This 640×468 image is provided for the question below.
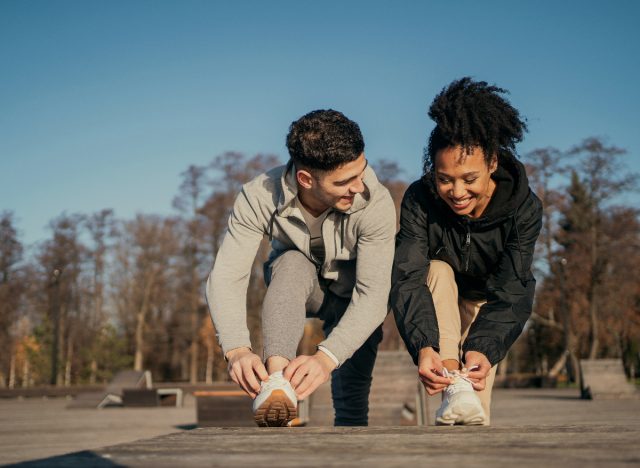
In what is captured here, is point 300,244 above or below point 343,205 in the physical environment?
below

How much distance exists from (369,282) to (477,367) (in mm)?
661

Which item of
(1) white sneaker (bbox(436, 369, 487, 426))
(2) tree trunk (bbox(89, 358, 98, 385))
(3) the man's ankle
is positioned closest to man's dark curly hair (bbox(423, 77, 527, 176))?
(3) the man's ankle

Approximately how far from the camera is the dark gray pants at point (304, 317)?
10.1 feet

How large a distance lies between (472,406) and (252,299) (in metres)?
32.5

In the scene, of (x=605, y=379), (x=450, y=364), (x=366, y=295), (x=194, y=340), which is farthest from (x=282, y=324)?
(x=194, y=340)

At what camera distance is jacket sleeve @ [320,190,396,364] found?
10.3 ft

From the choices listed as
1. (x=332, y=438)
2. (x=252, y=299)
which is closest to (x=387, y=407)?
(x=332, y=438)

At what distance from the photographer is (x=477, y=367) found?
301 cm

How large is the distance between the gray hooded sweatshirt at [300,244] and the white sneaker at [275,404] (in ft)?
1.50

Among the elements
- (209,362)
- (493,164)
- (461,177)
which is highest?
(493,164)

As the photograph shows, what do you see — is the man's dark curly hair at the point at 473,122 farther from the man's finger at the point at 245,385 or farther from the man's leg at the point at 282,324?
the man's finger at the point at 245,385

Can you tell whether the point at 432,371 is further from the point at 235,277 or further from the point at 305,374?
the point at 235,277

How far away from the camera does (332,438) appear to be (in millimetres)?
1916

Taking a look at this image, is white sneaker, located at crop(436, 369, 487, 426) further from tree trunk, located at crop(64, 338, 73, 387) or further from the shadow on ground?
tree trunk, located at crop(64, 338, 73, 387)
